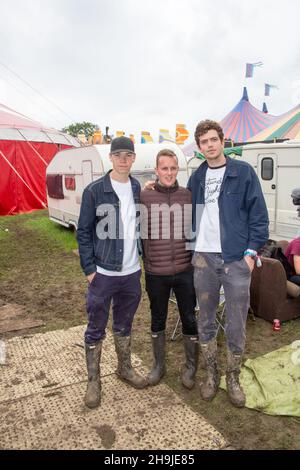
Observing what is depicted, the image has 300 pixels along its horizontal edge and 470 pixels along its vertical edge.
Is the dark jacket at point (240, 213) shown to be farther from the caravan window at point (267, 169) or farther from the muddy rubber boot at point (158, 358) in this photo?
the caravan window at point (267, 169)

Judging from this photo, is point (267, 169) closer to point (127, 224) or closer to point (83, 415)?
point (127, 224)

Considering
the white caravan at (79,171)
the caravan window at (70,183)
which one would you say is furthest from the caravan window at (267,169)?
the caravan window at (70,183)

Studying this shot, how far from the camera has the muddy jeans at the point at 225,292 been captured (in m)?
3.19

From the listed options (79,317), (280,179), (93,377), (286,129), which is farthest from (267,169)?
(93,377)

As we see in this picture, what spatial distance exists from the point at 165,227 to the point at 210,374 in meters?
1.48

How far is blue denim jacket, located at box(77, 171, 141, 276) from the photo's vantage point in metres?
Answer: 3.22

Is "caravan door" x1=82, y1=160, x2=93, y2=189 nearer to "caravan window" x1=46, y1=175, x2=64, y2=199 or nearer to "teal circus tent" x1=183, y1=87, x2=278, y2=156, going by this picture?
"caravan window" x1=46, y1=175, x2=64, y2=199

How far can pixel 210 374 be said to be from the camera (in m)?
3.58

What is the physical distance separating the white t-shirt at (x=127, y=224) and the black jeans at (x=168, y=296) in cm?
24

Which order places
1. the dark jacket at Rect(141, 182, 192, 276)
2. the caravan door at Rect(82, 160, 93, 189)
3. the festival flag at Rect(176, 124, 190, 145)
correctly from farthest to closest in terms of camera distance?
the festival flag at Rect(176, 124, 190, 145) → the caravan door at Rect(82, 160, 93, 189) → the dark jacket at Rect(141, 182, 192, 276)

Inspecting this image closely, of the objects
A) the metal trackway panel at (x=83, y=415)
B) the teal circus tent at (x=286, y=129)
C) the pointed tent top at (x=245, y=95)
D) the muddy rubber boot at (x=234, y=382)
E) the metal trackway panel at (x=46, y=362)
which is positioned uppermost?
the pointed tent top at (x=245, y=95)

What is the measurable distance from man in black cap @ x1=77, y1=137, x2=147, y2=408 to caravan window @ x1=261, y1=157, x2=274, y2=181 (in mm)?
6974

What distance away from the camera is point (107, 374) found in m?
3.92

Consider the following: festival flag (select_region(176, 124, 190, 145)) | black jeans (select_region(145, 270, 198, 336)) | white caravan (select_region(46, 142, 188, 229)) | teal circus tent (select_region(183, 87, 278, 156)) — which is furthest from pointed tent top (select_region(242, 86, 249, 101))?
black jeans (select_region(145, 270, 198, 336))
